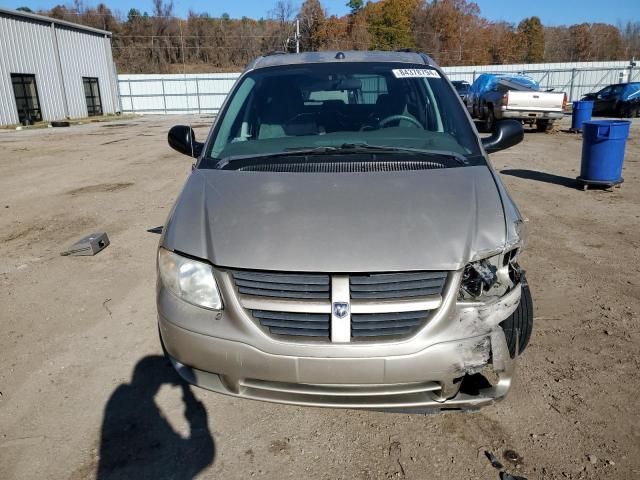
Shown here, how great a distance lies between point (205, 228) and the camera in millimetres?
2420

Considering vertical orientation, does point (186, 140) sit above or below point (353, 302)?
above

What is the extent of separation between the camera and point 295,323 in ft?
7.03

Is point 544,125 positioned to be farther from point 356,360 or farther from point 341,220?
point 356,360

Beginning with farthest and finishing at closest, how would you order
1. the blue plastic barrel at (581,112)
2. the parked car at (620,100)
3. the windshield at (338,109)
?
the parked car at (620,100) < the blue plastic barrel at (581,112) < the windshield at (338,109)

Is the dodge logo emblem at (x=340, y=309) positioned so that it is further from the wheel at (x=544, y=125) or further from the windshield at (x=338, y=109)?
the wheel at (x=544, y=125)

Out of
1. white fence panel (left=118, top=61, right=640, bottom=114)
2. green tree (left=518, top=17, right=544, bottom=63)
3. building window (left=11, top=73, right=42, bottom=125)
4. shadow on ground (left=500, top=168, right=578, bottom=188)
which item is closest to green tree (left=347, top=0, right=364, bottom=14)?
green tree (left=518, top=17, right=544, bottom=63)

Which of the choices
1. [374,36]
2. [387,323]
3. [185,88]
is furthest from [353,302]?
[374,36]

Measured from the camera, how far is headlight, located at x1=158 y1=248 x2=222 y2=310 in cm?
225

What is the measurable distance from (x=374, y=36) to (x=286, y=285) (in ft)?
214

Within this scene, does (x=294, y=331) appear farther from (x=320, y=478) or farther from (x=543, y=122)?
(x=543, y=122)

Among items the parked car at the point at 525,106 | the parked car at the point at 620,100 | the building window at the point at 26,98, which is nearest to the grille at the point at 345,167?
the parked car at the point at 525,106

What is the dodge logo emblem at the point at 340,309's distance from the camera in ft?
6.87

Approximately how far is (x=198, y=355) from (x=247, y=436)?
588mm

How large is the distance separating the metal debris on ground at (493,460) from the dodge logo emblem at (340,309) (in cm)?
102
